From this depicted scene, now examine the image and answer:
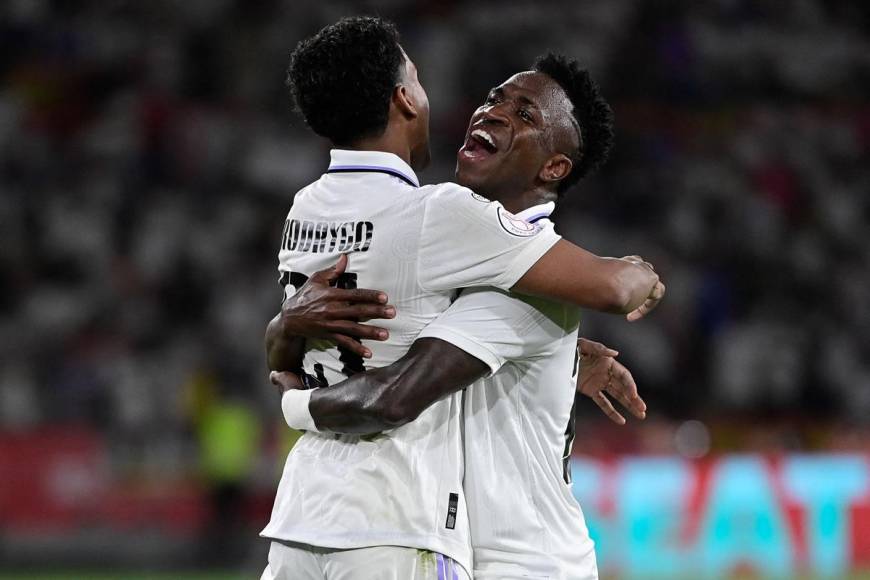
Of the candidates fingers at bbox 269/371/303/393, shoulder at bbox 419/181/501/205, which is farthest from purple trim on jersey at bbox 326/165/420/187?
fingers at bbox 269/371/303/393

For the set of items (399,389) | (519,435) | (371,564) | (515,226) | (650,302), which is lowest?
(371,564)

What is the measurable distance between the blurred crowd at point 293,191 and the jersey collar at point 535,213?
26.7ft

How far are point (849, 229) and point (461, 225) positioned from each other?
11858 millimetres

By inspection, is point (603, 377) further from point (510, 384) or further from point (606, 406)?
point (510, 384)

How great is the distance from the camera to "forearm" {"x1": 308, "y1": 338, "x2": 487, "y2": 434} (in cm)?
310

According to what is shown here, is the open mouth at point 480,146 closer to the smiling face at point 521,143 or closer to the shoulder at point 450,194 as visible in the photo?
the smiling face at point 521,143

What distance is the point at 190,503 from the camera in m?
11.3

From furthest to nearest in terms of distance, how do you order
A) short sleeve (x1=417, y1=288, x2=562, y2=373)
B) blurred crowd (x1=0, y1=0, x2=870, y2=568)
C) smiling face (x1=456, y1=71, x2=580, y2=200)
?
1. blurred crowd (x1=0, y1=0, x2=870, y2=568)
2. smiling face (x1=456, y1=71, x2=580, y2=200)
3. short sleeve (x1=417, y1=288, x2=562, y2=373)


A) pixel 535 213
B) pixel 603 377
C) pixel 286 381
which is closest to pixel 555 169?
pixel 535 213

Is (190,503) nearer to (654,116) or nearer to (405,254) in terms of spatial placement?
(654,116)

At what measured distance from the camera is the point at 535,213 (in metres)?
3.49

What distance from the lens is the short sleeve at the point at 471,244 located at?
3.15 m

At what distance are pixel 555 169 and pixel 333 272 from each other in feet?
2.59

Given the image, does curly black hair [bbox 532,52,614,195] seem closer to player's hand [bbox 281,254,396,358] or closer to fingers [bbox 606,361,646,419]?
fingers [bbox 606,361,646,419]
